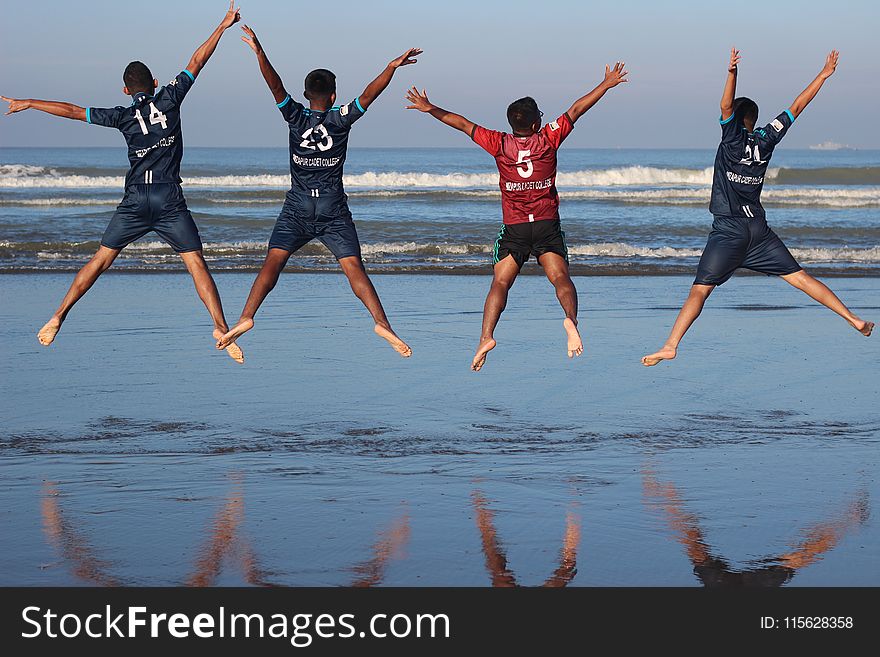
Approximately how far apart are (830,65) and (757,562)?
17.4 ft

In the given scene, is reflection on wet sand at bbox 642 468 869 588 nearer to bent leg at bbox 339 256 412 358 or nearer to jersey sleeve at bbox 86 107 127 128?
bent leg at bbox 339 256 412 358

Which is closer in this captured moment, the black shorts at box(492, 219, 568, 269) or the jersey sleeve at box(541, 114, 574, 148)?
the jersey sleeve at box(541, 114, 574, 148)

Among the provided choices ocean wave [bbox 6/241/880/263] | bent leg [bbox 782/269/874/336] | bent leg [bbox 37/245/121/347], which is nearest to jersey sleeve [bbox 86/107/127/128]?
bent leg [bbox 37/245/121/347]

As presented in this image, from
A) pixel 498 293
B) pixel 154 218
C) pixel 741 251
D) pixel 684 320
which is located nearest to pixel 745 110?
pixel 741 251

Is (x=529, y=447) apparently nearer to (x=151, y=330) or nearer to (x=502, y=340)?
(x=502, y=340)

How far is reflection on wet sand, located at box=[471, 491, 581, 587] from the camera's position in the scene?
6.98 metres

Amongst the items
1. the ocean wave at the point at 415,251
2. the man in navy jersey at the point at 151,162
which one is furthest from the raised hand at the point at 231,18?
the ocean wave at the point at 415,251

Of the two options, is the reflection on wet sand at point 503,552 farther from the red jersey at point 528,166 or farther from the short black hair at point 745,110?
the short black hair at point 745,110

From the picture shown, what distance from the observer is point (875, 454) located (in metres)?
9.98

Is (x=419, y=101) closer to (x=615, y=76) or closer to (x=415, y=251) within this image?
(x=615, y=76)

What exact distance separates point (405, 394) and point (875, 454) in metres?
4.53

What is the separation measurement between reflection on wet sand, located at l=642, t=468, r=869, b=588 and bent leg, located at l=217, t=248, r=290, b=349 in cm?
371

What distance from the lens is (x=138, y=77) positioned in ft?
32.9
